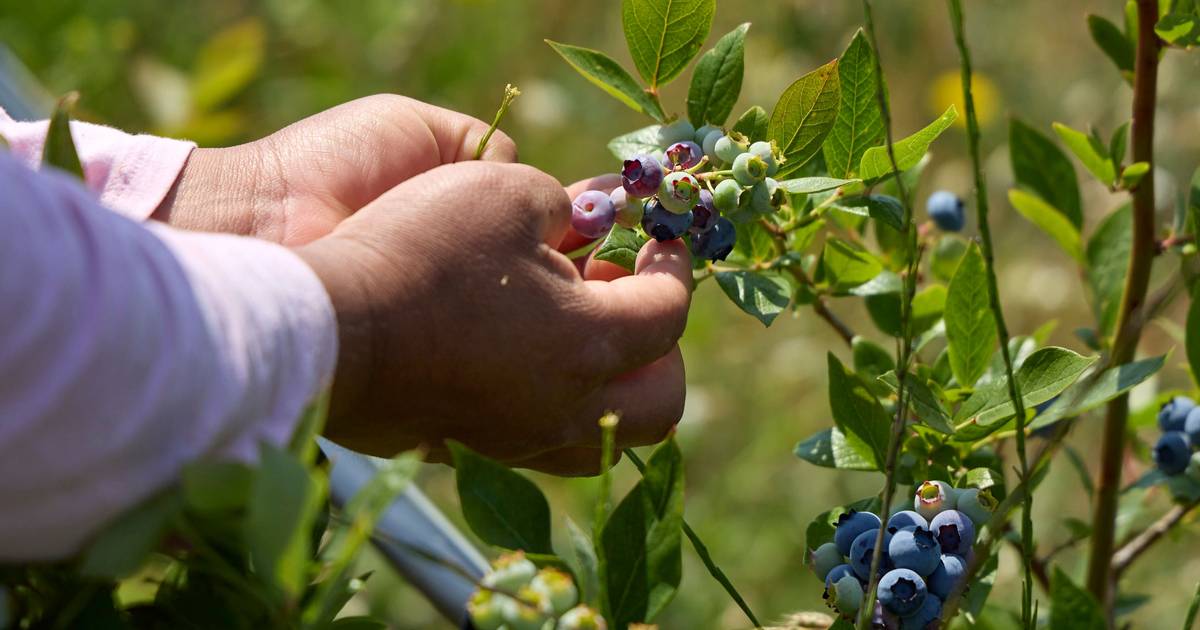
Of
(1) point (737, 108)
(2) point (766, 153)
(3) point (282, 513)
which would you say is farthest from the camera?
(1) point (737, 108)

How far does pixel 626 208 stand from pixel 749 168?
0.09m

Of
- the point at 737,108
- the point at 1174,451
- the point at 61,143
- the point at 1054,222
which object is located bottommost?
the point at 737,108

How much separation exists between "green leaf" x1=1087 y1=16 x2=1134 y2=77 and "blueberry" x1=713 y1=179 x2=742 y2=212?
1.33 ft

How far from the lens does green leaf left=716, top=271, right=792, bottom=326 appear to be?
2.55 ft

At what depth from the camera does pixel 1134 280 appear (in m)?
0.96

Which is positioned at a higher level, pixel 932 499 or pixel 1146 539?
pixel 932 499

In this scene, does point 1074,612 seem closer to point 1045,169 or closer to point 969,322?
point 969,322

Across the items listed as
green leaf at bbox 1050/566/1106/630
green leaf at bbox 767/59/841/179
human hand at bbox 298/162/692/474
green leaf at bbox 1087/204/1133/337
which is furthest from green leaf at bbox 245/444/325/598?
green leaf at bbox 1087/204/1133/337

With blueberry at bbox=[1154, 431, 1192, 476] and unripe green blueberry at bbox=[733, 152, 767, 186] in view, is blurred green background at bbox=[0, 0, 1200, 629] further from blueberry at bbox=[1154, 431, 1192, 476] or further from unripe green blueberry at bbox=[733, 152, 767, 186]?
unripe green blueberry at bbox=[733, 152, 767, 186]

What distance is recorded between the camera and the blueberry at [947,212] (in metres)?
1.11

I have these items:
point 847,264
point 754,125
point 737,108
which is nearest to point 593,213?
point 754,125

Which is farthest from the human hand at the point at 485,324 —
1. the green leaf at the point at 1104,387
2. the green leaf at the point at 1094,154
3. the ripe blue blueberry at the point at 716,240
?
the green leaf at the point at 1094,154

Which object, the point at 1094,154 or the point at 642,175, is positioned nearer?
the point at 642,175

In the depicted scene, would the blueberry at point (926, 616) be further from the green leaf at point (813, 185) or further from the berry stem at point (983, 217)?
the green leaf at point (813, 185)
